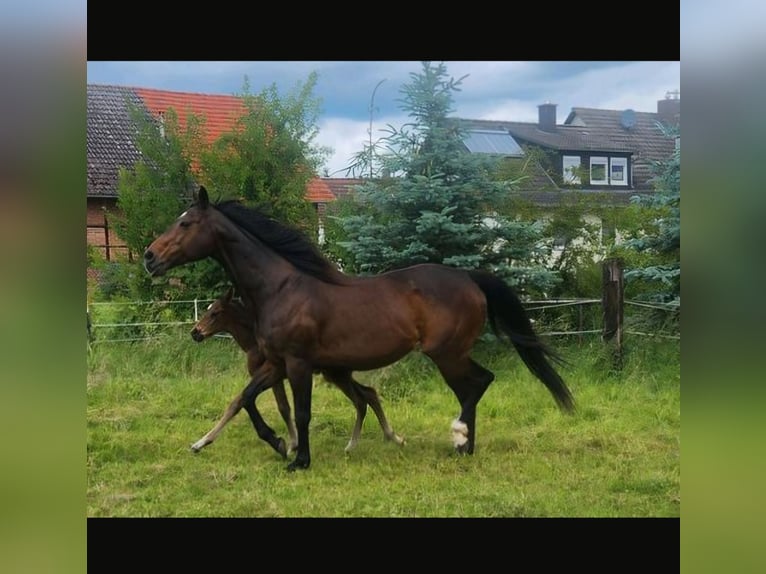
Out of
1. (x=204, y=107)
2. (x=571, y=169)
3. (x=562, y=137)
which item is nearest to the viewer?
(x=204, y=107)

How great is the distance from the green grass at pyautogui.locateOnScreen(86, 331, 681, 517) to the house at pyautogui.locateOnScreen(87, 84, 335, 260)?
207cm

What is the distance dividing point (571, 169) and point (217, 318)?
6.93m

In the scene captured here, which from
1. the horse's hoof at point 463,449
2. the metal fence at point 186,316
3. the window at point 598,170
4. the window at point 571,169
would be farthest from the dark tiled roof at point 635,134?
the horse's hoof at point 463,449

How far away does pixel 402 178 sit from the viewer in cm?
876

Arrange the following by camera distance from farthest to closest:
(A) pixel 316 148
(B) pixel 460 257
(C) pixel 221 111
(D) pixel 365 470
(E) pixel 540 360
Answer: (C) pixel 221 111 < (A) pixel 316 148 < (B) pixel 460 257 < (E) pixel 540 360 < (D) pixel 365 470

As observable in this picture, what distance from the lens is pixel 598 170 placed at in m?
12.2

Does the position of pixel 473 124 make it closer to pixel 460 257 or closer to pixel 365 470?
pixel 460 257

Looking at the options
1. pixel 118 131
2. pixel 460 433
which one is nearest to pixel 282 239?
pixel 460 433

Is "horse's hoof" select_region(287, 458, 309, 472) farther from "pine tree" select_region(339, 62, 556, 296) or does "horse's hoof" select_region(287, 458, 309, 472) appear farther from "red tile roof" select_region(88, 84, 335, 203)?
"red tile roof" select_region(88, 84, 335, 203)

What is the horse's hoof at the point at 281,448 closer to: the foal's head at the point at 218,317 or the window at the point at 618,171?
the foal's head at the point at 218,317

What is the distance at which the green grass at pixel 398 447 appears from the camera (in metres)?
5.04

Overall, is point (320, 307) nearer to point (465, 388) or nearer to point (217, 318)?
point (217, 318)

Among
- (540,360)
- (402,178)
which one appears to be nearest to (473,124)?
(402,178)
